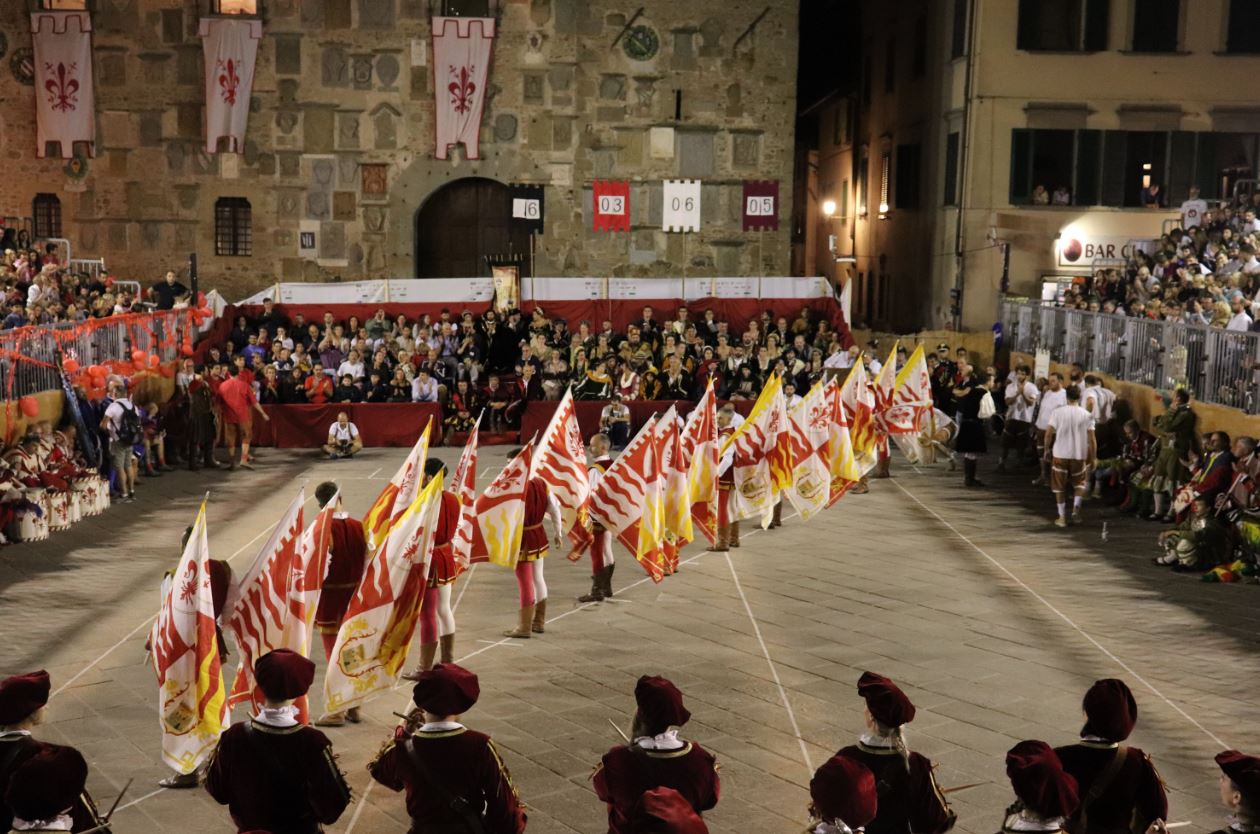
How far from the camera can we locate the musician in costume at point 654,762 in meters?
6.60

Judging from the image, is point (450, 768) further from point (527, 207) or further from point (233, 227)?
point (233, 227)

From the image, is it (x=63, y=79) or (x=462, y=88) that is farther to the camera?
(x=462, y=88)

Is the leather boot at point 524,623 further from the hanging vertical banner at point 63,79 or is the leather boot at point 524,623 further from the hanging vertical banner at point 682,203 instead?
the hanging vertical banner at point 63,79

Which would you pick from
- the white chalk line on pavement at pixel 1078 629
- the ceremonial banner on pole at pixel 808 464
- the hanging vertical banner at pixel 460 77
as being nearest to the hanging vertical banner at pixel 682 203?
the hanging vertical banner at pixel 460 77

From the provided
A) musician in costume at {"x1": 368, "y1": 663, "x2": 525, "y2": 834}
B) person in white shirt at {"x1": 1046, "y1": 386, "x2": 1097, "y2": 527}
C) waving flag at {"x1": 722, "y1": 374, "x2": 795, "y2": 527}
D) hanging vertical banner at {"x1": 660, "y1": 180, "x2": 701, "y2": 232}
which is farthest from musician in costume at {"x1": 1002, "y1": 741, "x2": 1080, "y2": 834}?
hanging vertical banner at {"x1": 660, "y1": 180, "x2": 701, "y2": 232}

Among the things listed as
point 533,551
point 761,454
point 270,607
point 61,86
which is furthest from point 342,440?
point 61,86

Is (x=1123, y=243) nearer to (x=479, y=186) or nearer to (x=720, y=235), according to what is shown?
(x=720, y=235)

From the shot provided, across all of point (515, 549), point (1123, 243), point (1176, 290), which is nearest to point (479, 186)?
point (1123, 243)

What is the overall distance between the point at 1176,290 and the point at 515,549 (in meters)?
16.8

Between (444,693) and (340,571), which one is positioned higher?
(444,693)

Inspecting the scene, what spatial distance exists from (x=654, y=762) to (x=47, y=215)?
3496cm

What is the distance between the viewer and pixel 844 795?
5.70m

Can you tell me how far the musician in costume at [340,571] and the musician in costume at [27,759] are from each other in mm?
3835

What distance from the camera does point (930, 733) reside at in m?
10.8
